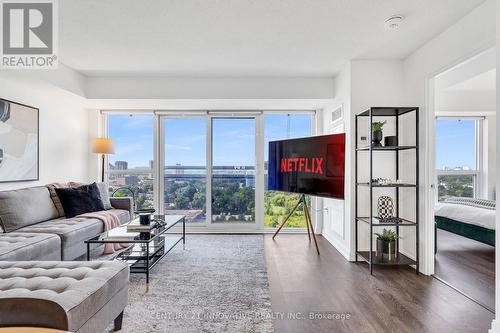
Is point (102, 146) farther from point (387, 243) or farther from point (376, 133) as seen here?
point (387, 243)

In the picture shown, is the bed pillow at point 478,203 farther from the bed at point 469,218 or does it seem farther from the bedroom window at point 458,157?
the bedroom window at point 458,157

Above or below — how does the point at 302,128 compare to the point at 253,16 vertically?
below

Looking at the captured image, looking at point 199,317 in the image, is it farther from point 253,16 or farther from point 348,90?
point 348,90

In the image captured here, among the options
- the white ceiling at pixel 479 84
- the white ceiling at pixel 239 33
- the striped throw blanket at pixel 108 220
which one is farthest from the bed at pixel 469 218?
the striped throw blanket at pixel 108 220

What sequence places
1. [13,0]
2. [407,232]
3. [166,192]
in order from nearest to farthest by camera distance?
[13,0] < [407,232] < [166,192]

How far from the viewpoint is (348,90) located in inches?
143

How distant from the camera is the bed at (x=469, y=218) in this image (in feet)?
11.4

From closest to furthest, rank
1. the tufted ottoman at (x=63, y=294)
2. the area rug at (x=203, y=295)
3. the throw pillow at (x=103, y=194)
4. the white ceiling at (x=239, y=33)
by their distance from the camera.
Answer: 1. the tufted ottoman at (x=63, y=294)
2. the area rug at (x=203, y=295)
3. the white ceiling at (x=239, y=33)
4. the throw pillow at (x=103, y=194)

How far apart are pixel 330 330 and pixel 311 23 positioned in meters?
2.55

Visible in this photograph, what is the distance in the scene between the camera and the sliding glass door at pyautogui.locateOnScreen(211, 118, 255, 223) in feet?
16.7

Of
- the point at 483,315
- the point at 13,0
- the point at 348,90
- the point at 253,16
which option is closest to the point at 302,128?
the point at 348,90

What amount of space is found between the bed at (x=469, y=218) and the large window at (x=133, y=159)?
4576mm

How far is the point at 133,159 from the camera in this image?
5.13m

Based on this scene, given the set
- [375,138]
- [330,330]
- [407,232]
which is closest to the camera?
[330,330]
